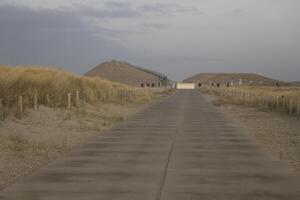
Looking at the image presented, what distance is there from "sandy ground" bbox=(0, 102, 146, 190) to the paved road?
24.0 inches

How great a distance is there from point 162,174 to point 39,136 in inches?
323

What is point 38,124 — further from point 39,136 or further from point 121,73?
A: point 121,73

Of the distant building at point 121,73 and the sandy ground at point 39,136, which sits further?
the distant building at point 121,73

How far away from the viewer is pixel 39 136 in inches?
720

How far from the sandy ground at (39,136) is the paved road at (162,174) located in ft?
2.00

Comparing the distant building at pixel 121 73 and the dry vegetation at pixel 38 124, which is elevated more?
the distant building at pixel 121 73

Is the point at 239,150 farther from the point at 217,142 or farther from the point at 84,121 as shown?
the point at 84,121

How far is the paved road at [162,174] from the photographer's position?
9125 mm

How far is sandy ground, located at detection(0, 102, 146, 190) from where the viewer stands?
1247cm

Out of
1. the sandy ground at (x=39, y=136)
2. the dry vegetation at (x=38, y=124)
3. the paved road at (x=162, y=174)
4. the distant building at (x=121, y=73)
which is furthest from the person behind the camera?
the distant building at (x=121, y=73)

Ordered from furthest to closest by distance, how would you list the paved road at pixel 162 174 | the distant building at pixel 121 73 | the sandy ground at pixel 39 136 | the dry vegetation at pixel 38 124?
the distant building at pixel 121 73 → the dry vegetation at pixel 38 124 → the sandy ground at pixel 39 136 → the paved road at pixel 162 174

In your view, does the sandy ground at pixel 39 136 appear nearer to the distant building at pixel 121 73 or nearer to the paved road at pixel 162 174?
the paved road at pixel 162 174

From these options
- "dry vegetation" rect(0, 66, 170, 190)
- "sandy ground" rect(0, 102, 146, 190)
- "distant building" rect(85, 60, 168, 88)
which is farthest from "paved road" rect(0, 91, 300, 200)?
"distant building" rect(85, 60, 168, 88)

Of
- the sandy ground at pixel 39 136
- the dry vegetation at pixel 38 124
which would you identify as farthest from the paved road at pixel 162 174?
the dry vegetation at pixel 38 124
